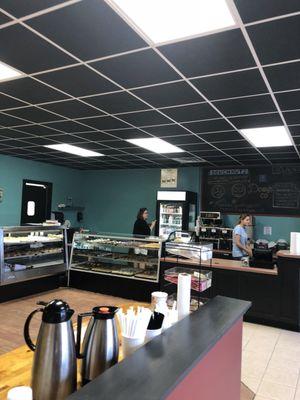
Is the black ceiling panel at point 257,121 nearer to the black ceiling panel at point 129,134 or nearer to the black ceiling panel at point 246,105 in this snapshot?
the black ceiling panel at point 246,105

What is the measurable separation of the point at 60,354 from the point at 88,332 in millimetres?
166

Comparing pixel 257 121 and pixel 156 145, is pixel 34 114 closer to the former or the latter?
pixel 156 145

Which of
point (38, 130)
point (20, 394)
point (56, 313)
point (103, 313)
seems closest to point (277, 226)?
point (38, 130)

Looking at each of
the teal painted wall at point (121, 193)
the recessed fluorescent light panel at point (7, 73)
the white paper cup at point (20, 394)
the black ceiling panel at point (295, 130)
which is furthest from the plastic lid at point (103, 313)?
the teal painted wall at point (121, 193)

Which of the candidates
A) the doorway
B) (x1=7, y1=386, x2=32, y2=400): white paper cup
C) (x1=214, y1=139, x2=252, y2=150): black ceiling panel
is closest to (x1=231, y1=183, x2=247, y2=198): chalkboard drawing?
(x1=214, y1=139, x2=252, y2=150): black ceiling panel

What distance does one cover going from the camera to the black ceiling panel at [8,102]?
3.98 m

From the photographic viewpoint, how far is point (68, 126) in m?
5.06

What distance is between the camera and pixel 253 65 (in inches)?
111

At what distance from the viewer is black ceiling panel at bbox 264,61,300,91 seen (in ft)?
9.31

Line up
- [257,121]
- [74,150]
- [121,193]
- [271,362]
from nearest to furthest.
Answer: [271,362] < [257,121] < [74,150] < [121,193]

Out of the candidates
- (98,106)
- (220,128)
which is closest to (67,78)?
(98,106)

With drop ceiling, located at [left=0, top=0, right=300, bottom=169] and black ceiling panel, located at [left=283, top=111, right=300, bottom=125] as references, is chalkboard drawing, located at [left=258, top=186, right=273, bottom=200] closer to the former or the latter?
drop ceiling, located at [left=0, top=0, right=300, bottom=169]

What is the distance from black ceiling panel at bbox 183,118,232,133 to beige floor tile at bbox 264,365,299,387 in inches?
117

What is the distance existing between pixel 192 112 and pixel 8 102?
228 centimetres
